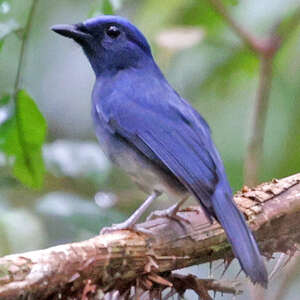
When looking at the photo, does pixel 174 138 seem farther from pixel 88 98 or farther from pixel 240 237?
pixel 88 98

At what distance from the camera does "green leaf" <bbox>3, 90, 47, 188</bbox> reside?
13.0 feet

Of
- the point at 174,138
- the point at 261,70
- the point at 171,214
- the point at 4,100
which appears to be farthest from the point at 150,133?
the point at 261,70

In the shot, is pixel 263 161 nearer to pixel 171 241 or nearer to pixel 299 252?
pixel 299 252

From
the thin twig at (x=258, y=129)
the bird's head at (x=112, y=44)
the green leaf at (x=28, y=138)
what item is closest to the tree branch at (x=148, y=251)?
the thin twig at (x=258, y=129)

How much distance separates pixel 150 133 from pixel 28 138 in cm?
63

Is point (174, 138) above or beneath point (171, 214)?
above

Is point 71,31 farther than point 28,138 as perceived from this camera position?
Yes

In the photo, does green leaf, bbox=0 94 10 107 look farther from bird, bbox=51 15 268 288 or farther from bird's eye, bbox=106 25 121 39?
bird's eye, bbox=106 25 121 39

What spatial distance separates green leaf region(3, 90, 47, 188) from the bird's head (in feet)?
2.04

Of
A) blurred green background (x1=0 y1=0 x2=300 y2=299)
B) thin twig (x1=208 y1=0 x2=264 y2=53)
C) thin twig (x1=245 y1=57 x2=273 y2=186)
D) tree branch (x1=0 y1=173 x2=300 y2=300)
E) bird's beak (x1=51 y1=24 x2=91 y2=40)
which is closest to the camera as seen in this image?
tree branch (x1=0 y1=173 x2=300 y2=300)

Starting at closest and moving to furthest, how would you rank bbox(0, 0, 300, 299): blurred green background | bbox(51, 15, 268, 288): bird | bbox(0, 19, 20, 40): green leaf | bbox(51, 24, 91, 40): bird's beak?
bbox(51, 15, 268, 288): bird < bbox(0, 19, 20, 40): green leaf < bbox(0, 0, 300, 299): blurred green background < bbox(51, 24, 91, 40): bird's beak

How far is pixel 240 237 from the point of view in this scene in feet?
10.3

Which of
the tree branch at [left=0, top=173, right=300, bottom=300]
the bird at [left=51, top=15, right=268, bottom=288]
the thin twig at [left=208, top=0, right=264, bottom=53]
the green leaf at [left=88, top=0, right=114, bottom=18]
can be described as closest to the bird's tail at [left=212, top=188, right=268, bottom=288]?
the bird at [left=51, top=15, right=268, bottom=288]

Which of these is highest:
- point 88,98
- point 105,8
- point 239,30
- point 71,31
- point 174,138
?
point 105,8
